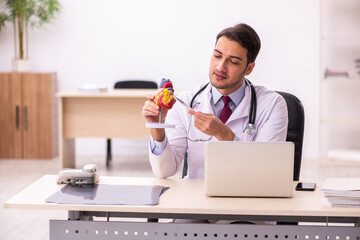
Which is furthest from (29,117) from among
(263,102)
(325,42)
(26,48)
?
(263,102)

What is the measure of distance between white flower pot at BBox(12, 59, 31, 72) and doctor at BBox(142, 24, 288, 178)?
4.02 meters

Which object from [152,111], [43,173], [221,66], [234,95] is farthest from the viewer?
[43,173]

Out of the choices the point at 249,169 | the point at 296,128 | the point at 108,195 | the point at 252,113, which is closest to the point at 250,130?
the point at 252,113

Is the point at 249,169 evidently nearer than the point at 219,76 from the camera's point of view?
Yes

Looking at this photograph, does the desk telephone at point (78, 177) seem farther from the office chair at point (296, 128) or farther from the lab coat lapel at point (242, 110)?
the office chair at point (296, 128)

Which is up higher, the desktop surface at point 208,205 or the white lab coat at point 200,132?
the white lab coat at point 200,132

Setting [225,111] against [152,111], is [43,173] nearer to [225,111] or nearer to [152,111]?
[225,111]

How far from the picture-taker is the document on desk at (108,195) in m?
2.17


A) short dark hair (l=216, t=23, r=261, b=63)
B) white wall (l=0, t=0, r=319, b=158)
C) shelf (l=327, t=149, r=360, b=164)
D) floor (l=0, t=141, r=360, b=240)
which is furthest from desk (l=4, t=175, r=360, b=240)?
white wall (l=0, t=0, r=319, b=158)

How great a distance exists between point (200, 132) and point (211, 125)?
212 millimetres

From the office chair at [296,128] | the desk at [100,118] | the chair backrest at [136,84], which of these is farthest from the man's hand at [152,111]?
the chair backrest at [136,84]

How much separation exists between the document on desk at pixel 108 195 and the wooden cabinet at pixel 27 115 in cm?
410

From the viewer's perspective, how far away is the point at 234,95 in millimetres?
2742

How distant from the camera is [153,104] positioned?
242 centimetres
